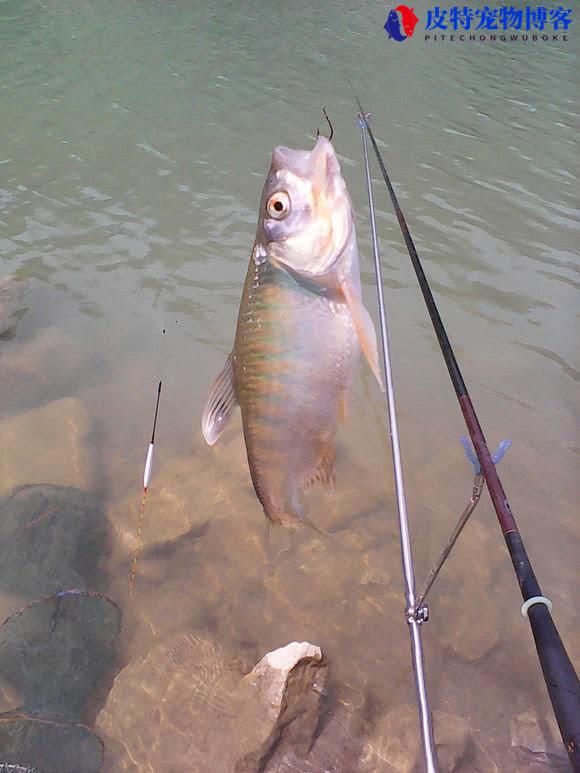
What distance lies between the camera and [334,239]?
6.68 ft

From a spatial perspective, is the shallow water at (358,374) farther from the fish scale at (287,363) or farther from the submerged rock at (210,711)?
the fish scale at (287,363)

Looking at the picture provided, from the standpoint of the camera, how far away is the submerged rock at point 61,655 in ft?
11.3

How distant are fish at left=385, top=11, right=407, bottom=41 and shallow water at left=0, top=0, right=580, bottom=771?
19.7 feet

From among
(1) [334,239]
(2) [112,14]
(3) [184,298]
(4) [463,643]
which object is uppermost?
(2) [112,14]

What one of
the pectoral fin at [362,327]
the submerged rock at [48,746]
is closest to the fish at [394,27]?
the pectoral fin at [362,327]

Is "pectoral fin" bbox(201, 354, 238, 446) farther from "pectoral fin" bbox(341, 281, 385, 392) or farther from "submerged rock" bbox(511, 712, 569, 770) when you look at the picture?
"submerged rock" bbox(511, 712, 569, 770)

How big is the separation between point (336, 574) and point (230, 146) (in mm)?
8917

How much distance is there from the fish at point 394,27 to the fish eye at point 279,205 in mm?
19812

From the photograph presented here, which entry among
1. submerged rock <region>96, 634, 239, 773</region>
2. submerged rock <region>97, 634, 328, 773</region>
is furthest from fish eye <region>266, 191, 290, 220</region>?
submerged rock <region>96, 634, 239, 773</region>

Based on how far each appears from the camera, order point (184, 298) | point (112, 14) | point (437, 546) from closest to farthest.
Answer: point (437, 546) < point (184, 298) < point (112, 14)

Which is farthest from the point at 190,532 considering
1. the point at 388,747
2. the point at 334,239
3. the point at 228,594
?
the point at 334,239

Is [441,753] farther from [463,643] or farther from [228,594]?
[228,594]

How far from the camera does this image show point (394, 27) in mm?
20156

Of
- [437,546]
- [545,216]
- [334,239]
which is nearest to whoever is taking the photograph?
[334,239]
